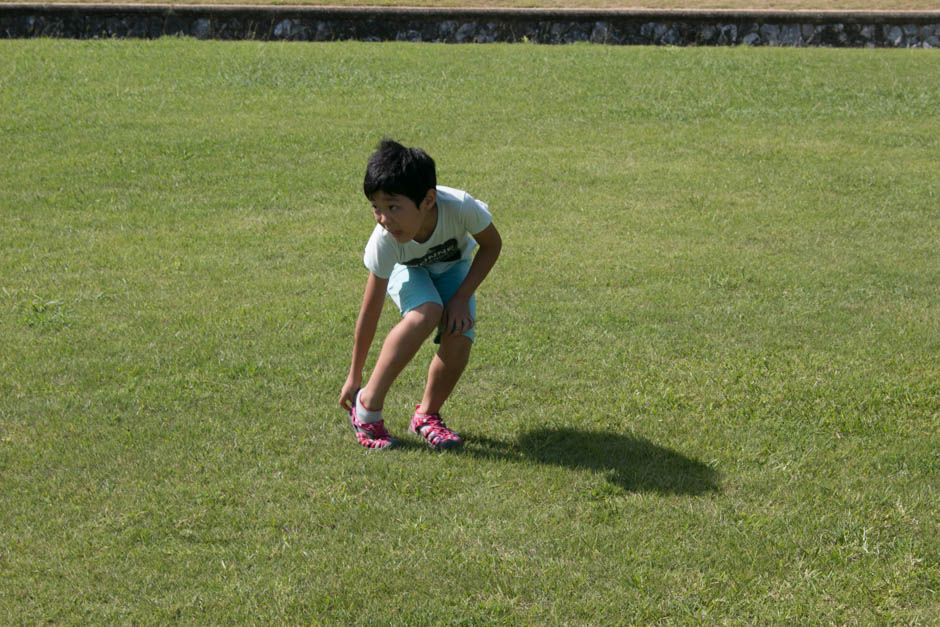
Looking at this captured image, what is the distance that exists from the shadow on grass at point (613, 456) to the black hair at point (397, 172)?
1146mm

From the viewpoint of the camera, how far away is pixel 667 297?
19.1 feet

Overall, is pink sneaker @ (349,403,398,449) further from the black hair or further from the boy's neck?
the black hair

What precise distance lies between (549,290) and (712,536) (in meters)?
2.78

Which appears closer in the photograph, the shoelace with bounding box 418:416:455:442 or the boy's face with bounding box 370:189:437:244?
the boy's face with bounding box 370:189:437:244

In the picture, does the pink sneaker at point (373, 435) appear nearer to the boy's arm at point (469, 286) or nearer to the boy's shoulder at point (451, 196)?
the boy's arm at point (469, 286)

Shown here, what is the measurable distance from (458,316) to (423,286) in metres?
0.20

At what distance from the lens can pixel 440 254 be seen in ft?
13.4

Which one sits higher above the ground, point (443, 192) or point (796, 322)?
point (443, 192)

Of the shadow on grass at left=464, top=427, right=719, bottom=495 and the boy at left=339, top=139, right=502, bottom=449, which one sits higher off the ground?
the boy at left=339, top=139, right=502, bottom=449

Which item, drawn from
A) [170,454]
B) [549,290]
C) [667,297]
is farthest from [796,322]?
[170,454]

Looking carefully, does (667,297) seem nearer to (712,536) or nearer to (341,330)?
(341,330)

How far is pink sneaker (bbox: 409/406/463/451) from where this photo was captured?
159 inches

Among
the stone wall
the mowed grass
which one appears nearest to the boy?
the mowed grass

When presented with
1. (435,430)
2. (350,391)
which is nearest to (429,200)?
(350,391)
